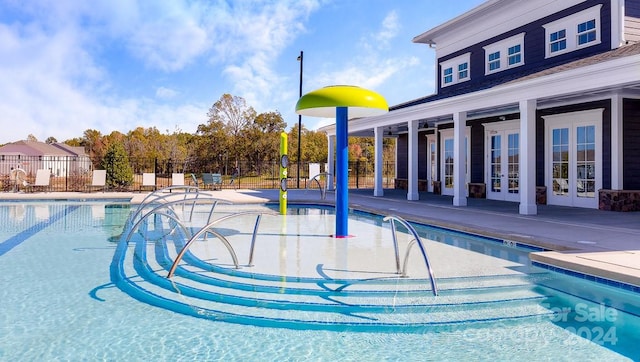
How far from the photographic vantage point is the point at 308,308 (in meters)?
4.91

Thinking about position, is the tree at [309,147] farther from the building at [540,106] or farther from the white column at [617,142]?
the white column at [617,142]

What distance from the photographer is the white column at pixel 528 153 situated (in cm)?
1149

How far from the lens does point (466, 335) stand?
4.27 meters

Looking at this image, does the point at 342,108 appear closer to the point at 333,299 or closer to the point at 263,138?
the point at 333,299

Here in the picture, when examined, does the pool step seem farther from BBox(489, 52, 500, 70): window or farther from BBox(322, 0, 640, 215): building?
BBox(489, 52, 500, 70): window

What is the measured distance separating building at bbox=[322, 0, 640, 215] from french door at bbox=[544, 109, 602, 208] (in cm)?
Answer: 3

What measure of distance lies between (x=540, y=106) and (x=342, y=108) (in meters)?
8.88

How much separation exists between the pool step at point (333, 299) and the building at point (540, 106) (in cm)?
639

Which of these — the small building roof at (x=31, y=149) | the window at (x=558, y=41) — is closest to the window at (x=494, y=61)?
the window at (x=558, y=41)

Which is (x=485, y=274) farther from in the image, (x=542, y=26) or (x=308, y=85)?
(x=308, y=85)

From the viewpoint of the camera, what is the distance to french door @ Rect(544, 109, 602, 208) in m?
13.4

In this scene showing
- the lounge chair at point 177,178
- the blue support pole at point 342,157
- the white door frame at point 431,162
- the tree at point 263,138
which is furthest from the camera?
the tree at point 263,138

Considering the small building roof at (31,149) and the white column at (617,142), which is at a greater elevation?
the small building roof at (31,149)

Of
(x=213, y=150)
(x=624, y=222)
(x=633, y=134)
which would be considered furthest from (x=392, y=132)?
(x=213, y=150)
